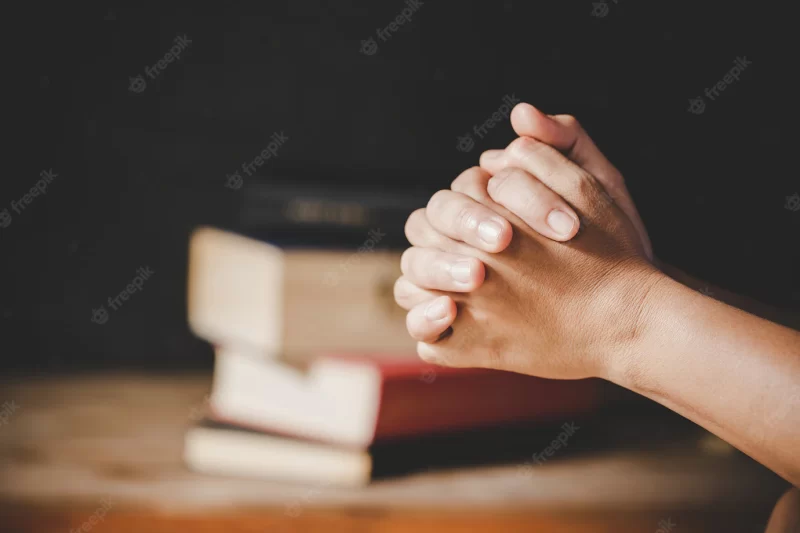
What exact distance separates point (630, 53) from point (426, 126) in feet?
1.30

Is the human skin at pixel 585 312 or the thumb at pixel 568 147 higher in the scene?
the thumb at pixel 568 147

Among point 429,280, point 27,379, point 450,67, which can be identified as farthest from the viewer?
point 450,67

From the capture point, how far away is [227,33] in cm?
124

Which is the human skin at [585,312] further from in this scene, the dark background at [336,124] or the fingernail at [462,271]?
the dark background at [336,124]

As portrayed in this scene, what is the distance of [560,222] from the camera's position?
0.63m

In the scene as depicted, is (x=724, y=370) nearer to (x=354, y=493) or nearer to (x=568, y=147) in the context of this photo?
(x=568, y=147)

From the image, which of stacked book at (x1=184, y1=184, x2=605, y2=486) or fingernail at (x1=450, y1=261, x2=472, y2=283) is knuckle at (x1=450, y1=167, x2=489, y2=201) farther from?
stacked book at (x1=184, y1=184, x2=605, y2=486)

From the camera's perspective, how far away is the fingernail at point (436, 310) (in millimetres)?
699

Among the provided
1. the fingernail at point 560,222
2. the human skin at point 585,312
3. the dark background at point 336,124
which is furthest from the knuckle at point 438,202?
the dark background at point 336,124

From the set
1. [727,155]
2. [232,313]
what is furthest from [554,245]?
[727,155]

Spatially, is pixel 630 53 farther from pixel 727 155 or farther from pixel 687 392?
pixel 687 392

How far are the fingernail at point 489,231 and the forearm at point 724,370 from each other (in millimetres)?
146

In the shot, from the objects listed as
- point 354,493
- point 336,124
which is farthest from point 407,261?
point 336,124

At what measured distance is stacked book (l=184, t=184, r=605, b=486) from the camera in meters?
0.85
